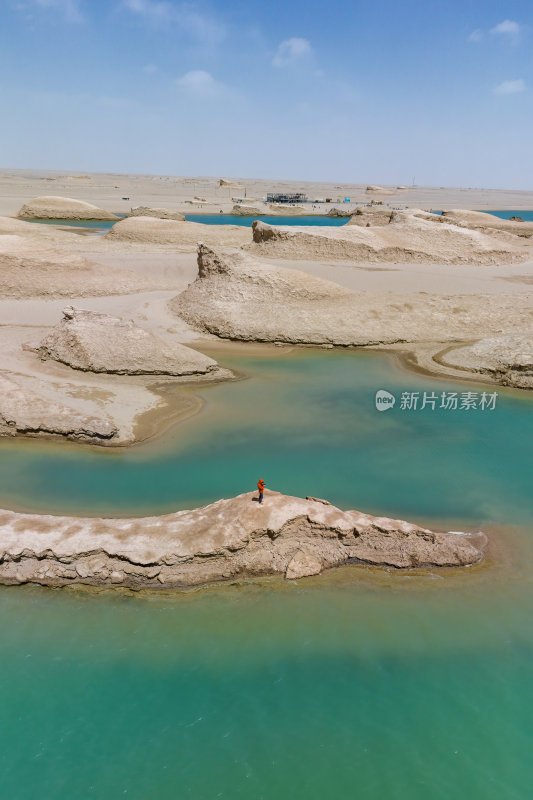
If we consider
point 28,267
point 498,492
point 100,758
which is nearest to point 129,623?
point 100,758

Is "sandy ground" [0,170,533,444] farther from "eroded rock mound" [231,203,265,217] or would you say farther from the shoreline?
"eroded rock mound" [231,203,265,217]

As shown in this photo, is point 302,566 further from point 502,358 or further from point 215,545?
point 502,358

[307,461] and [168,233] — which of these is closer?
[307,461]

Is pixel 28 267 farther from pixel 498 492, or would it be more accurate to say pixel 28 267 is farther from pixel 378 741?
pixel 378 741
